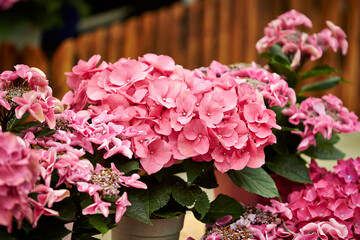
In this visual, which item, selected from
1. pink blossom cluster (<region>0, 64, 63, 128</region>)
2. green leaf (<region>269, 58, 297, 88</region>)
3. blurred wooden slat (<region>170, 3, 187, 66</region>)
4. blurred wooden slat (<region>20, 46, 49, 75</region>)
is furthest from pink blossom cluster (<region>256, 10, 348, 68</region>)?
blurred wooden slat (<region>20, 46, 49, 75</region>)

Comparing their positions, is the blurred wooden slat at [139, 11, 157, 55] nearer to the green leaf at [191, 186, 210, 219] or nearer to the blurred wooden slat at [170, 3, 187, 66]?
the blurred wooden slat at [170, 3, 187, 66]

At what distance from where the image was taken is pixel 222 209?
81 cm

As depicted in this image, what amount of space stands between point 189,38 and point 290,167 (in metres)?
1.92

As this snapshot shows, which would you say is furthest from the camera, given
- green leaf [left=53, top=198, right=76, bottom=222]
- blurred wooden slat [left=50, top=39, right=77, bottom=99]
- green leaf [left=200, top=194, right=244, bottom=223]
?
blurred wooden slat [left=50, top=39, right=77, bottom=99]

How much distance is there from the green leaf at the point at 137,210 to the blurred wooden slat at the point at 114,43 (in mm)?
2158

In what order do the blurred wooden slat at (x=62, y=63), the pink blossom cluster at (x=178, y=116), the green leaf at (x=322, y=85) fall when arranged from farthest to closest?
the blurred wooden slat at (x=62, y=63) → the green leaf at (x=322, y=85) → the pink blossom cluster at (x=178, y=116)

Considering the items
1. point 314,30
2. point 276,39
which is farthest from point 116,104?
point 314,30

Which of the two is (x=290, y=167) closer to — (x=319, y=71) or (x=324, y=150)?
(x=324, y=150)

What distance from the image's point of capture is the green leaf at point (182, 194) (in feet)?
2.34

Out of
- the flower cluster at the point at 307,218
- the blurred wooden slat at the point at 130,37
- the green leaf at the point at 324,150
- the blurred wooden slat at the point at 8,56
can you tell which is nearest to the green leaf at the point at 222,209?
the flower cluster at the point at 307,218

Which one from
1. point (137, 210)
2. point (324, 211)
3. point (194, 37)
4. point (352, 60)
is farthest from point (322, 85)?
point (194, 37)

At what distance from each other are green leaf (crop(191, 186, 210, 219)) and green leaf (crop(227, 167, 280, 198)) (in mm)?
62

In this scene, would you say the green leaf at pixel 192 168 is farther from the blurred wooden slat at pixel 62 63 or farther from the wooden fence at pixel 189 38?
the blurred wooden slat at pixel 62 63

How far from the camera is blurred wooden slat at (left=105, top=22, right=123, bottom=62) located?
2748 mm
